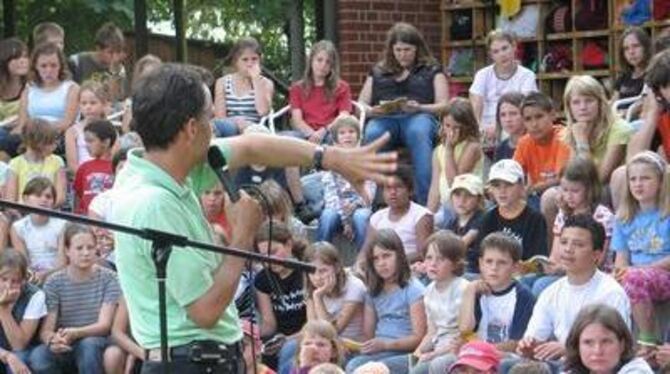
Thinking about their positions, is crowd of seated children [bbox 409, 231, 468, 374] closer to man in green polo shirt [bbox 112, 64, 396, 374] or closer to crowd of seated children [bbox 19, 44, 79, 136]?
man in green polo shirt [bbox 112, 64, 396, 374]

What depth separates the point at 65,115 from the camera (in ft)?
39.8

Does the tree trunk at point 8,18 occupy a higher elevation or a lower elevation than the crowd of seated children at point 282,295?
higher

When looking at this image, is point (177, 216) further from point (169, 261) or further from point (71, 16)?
point (71, 16)

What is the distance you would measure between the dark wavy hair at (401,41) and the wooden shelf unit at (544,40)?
4.69 ft

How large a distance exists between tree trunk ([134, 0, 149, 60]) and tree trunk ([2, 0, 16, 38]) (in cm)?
104

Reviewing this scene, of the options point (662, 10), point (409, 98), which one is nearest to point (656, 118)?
point (409, 98)

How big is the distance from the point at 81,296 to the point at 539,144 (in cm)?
289

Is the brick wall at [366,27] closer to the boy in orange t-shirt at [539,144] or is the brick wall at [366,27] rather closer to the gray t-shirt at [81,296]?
the boy in orange t-shirt at [539,144]

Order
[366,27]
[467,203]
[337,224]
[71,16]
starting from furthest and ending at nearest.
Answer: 1. [71,16]
2. [366,27]
3. [337,224]
4. [467,203]

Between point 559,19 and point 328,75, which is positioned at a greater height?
point 559,19

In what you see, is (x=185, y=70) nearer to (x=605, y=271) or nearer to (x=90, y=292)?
(x=605, y=271)

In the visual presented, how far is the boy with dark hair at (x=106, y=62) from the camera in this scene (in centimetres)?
1309

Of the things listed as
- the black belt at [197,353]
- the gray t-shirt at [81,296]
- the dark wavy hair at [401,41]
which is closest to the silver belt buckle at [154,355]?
the black belt at [197,353]

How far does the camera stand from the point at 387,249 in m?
9.02
